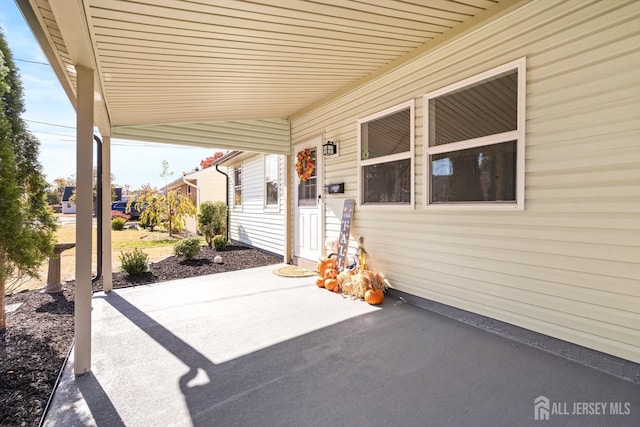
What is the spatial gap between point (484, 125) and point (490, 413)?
2398 mm

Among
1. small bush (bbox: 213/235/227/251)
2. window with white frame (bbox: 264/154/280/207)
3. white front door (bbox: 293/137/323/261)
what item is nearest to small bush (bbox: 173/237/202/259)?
small bush (bbox: 213/235/227/251)

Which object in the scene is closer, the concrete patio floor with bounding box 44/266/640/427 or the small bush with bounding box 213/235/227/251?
the concrete patio floor with bounding box 44/266/640/427

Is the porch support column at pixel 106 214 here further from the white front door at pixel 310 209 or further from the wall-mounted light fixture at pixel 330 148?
the wall-mounted light fixture at pixel 330 148

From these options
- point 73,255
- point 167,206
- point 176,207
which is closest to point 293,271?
point 73,255

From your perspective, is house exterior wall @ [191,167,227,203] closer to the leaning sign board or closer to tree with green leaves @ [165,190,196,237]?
tree with green leaves @ [165,190,196,237]

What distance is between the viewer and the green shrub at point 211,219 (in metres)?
9.48

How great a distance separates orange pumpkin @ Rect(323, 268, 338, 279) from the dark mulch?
2.66 metres

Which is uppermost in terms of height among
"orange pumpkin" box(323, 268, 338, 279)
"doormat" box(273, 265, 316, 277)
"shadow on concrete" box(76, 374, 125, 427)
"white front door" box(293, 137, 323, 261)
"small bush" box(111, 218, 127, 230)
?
"white front door" box(293, 137, 323, 261)

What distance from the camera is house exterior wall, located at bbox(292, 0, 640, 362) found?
2125mm

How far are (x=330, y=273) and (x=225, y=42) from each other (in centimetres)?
318

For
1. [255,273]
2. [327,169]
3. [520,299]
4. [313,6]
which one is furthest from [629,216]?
[255,273]

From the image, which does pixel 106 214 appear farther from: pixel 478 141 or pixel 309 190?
pixel 478 141

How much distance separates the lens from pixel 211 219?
9.73m

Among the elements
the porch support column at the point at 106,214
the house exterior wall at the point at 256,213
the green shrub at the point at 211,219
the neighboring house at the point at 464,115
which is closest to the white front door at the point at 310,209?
the house exterior wall at the point at 256,213
